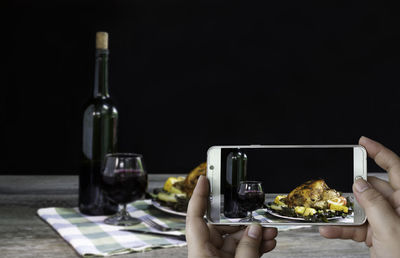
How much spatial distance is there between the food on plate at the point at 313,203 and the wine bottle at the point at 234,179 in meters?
0.06

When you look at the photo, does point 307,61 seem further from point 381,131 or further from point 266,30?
point 381,131

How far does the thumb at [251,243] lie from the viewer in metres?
0.61

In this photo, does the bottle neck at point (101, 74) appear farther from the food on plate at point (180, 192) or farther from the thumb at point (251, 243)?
the thumb at point (251, 243)

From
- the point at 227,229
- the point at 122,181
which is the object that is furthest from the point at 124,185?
the point at 227,229

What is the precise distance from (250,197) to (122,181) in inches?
17.7

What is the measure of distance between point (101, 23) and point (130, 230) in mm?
2025

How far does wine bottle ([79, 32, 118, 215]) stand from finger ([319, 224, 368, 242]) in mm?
625

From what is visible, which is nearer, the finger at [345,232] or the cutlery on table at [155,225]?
the finger at [345,232]

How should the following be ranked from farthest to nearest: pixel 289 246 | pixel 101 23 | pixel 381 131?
pixel 381 131, pixel 101 23, pixel 289 246

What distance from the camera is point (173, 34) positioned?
9.33ft

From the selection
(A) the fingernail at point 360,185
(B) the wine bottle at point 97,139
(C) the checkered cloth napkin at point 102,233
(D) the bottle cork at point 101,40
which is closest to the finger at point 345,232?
(A) the fingernail at point 360,185

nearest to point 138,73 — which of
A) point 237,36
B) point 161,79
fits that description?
point 161,79

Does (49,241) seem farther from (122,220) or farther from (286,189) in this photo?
(286,189)

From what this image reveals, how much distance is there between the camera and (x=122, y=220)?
1.08m
